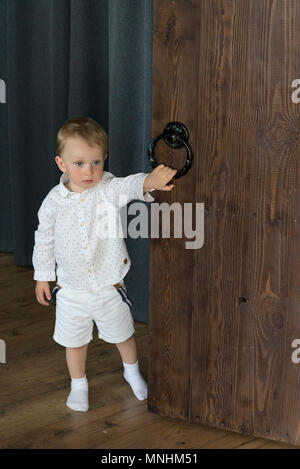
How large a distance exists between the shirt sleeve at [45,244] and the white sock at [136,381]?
0.40 m

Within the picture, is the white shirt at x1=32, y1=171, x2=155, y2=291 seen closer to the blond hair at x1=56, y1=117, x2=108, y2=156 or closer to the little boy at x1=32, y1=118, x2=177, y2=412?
the little boy at x1=32, y1=118, x2=177, y2=412

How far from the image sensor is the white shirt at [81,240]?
78.1 inches

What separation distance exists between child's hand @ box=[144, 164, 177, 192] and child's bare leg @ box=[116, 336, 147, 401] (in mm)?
574

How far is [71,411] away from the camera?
205cm

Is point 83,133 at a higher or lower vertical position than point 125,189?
higher

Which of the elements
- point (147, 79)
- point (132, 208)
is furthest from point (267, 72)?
point (132, 208)

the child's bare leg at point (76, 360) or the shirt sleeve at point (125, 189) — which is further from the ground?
the shirt sleeve at point (125, 189)

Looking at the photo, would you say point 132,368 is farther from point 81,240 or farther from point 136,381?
point 81,240

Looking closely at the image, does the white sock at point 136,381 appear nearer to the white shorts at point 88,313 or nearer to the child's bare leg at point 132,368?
the child's bare leg at point 132,368

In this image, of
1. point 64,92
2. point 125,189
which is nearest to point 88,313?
point 125,189

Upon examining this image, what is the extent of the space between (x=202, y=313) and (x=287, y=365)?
268mm

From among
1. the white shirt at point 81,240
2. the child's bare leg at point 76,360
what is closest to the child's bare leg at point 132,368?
the child's bare leg at point 76,360

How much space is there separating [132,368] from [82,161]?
0.70 metres

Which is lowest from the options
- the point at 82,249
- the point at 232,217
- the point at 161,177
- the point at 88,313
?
the point at 88,313
